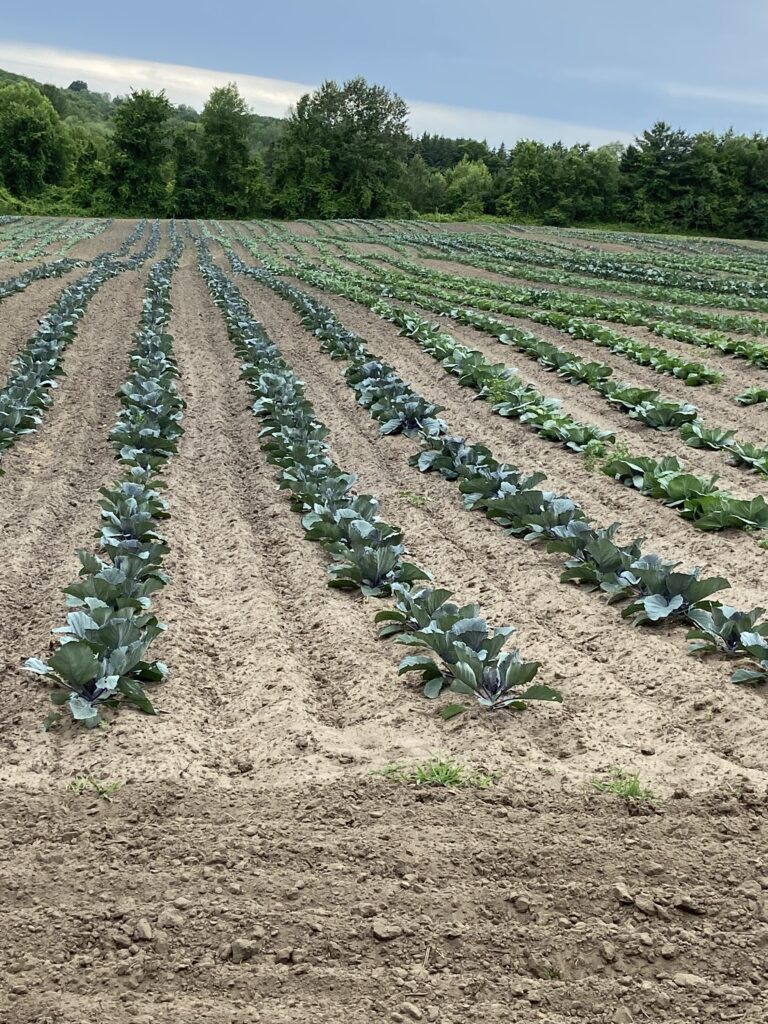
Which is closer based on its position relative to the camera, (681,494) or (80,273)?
(681,494)

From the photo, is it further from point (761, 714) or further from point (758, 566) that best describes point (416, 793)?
point (758, 566)

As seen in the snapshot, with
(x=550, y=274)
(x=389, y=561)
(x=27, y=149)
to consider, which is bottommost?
(x=389, y=561)

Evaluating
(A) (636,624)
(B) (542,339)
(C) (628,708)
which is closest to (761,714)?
(C) (628,708)

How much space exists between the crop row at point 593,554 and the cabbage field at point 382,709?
3 cm

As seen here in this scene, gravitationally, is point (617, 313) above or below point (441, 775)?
above

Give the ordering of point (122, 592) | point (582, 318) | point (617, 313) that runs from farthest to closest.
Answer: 1. point (582, 318)
2. point (617, 313)
3. point (122, 592)

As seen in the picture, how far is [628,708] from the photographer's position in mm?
4344

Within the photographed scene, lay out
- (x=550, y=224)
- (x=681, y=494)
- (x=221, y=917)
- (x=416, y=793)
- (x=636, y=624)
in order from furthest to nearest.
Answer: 1. (x=550, y=224)
2. (x=681, y=494)
3. (x=636, y=624)
4. (x=416, y=793)
5. (x=221, y=917)

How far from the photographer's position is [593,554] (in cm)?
574

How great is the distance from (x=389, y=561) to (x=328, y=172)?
65.3 m

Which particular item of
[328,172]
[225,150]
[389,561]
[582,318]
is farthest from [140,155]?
[389,561]

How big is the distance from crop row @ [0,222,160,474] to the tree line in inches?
1802

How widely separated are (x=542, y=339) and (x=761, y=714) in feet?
40.0

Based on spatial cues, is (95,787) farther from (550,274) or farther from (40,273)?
(550,274)
